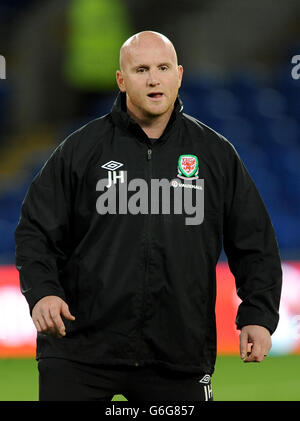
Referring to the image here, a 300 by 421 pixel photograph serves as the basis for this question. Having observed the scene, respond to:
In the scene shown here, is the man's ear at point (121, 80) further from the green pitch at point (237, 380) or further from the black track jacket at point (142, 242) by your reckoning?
the green pitch at point (237, 380)

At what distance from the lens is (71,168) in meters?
3.04

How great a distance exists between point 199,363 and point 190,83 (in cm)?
812

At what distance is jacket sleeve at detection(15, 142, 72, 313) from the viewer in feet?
9.86

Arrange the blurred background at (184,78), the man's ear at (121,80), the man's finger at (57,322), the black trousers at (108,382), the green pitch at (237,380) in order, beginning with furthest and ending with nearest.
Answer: the blurred background at (184,78) → the green pitch at (237,380) → the man's ear at (121,80) → the black trousers at (108,382) → the man's finger at (57,322)

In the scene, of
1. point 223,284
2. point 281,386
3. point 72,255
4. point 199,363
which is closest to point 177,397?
point 199,363

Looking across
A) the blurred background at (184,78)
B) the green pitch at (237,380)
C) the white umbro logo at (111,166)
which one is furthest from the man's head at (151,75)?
the blurred background at (184,78)

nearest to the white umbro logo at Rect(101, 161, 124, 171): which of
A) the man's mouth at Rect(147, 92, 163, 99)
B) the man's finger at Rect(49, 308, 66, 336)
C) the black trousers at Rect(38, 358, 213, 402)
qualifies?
the man's mouth at Rect(147, 92, 163, 99)

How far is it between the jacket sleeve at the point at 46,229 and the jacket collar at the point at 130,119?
206mm

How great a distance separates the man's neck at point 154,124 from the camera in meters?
3.11

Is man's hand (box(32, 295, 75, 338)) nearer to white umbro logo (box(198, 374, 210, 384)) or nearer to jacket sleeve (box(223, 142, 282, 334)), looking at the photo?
white umbro logo (box(198, 374, 210, 384))

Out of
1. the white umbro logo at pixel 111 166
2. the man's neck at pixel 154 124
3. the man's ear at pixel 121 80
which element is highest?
the man's ear at pixel 121 80

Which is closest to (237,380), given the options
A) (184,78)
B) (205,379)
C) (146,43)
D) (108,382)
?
(205,379)

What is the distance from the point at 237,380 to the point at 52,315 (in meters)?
3.34

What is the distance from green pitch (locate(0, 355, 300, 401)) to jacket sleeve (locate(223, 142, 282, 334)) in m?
2.38
